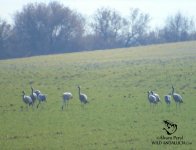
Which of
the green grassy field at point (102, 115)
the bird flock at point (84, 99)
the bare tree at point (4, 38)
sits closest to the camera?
the green grassy field at point (102, 115)

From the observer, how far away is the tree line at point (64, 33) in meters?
99.4

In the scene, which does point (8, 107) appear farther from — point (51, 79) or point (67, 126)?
point (51, 79)

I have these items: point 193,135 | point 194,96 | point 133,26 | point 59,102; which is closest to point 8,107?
point 59,102

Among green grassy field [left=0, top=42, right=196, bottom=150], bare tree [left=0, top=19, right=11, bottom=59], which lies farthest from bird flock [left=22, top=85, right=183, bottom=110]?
bare tree [left=0, top=19, right=11, bottom=59]

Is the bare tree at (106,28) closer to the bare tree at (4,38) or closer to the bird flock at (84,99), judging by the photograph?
the bare tree at (4,38)

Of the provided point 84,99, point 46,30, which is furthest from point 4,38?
point 84,99

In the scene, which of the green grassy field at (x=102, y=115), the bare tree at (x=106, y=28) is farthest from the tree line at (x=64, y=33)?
the green grassy field at (x=102, y=115)

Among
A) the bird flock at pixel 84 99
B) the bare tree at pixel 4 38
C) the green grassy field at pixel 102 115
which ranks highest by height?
the bare tree at pixel 4 38

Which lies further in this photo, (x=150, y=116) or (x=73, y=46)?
(x=73, y=46)

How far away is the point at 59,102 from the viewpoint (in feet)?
87.1

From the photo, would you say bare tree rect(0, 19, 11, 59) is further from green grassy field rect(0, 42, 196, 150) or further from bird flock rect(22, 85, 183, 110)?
bird flock rect(22, 85, 183, 110)

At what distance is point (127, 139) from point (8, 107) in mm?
10655

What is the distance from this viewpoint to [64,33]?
10325cm

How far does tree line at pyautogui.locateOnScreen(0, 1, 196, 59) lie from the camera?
99.4 meters
